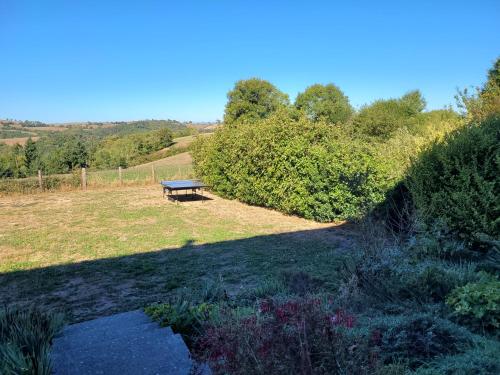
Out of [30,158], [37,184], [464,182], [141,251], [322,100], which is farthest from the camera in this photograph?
[322,100]

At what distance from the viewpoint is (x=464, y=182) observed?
5555mm

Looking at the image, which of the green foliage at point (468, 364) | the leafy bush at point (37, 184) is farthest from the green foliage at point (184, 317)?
the leafy bush at point (37, 184)

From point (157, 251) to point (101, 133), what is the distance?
271ft

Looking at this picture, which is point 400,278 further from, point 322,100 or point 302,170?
point 322,100

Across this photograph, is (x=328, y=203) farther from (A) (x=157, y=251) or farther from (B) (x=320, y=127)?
(A) (x=157, y=251)

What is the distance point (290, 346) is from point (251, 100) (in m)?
38.4

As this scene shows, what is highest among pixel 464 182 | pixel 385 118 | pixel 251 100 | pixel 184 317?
pixel 251 100

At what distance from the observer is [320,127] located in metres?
12.1

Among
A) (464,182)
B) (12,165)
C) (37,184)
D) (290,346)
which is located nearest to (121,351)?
(290,346)

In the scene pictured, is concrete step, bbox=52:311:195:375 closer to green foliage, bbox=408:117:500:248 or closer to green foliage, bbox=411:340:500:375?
green foliage, bbox=411:340:500:375

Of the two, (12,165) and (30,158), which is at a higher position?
(30,158)

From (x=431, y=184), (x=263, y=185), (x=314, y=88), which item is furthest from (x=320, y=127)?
(x=314, y=88)

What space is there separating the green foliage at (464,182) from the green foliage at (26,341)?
5.01 m

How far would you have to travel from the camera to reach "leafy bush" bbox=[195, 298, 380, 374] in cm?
171
